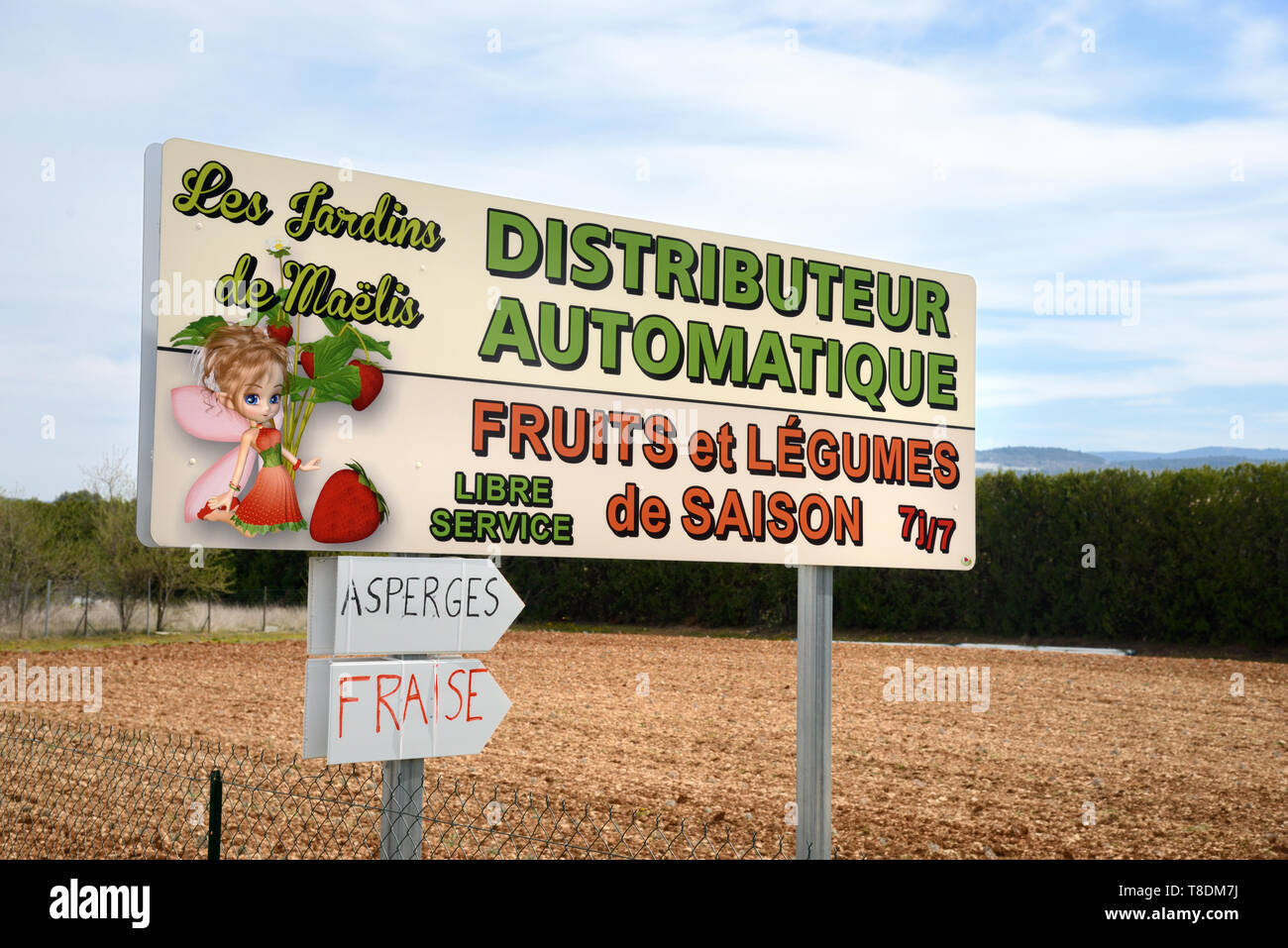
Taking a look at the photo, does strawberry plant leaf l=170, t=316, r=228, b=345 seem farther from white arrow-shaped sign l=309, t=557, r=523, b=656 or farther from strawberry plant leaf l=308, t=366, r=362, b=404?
white arrow-shaped sign l=309, t=557, r=523, b=656

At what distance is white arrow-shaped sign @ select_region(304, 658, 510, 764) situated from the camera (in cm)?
418

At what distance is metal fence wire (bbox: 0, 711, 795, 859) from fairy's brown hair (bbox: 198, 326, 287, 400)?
2.63 meters

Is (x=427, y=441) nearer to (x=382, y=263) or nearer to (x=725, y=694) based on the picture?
(x=382, y=263)

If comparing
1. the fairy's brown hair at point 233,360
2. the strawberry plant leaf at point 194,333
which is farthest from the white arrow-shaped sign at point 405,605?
the strawberry plant leaf at point 194,333

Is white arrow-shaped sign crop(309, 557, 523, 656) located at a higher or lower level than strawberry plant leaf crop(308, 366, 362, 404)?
lower

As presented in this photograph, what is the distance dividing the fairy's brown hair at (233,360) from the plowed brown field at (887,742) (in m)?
4.80

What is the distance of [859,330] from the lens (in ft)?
18.0

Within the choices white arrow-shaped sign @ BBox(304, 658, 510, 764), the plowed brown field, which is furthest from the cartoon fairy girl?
the plowed brown field

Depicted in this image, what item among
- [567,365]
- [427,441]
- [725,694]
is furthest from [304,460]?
[725,694]

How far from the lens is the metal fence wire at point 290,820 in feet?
21.7

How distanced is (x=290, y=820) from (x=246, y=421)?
405cm

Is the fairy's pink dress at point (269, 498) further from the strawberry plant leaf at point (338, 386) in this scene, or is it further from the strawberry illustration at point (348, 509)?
the strawberry plant leaf at point (338, 386)
